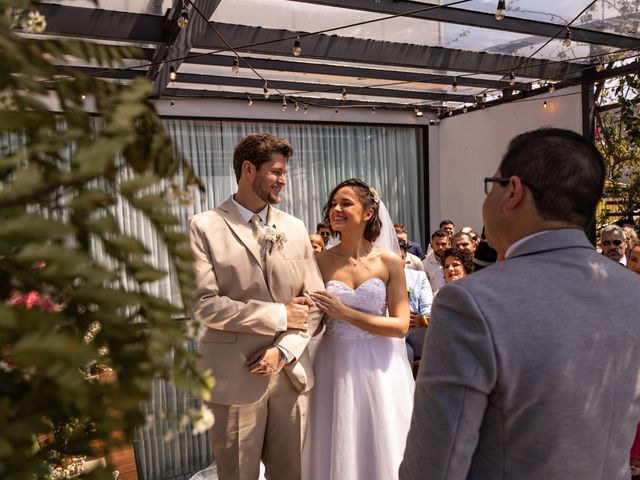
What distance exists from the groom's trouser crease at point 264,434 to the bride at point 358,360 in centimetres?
22

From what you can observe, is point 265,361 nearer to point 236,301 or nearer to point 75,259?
point 236,301

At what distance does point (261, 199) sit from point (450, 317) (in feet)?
5.50

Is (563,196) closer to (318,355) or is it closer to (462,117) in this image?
(318,355)

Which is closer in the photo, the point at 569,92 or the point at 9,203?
the point at 9,203

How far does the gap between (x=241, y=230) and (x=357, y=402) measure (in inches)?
42.7

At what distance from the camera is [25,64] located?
412 mm

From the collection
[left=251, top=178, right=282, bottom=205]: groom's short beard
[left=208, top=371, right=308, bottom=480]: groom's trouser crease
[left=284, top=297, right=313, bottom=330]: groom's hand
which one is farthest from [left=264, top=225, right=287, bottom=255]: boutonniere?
[left=208, top=371, right=308, bottom=480]: groom's trouser crease

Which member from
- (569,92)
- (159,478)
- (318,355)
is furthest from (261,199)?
(569,92)

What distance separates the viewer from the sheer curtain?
834cm

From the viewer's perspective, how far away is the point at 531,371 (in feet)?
3.59

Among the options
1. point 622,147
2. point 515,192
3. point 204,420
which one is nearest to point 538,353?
point 515,192

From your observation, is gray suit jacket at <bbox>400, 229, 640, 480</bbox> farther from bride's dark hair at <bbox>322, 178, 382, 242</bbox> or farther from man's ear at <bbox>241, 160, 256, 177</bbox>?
bride's dark hair at <bbox>322, 178, 382, 242</bbox>

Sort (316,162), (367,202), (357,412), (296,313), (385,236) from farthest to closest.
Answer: (316,162) < (385,236) < (367,202) < (357,412) < (296,313)

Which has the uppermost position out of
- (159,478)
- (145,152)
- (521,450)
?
(145,152)
